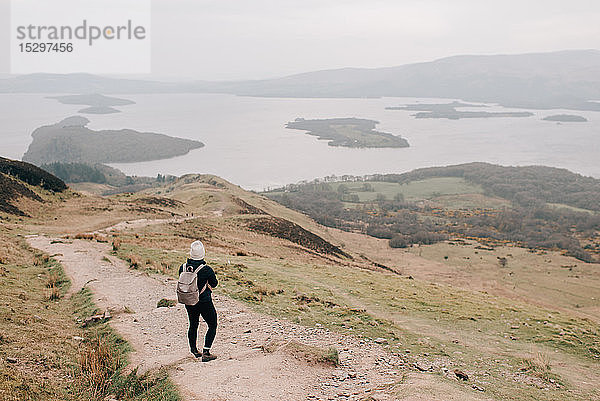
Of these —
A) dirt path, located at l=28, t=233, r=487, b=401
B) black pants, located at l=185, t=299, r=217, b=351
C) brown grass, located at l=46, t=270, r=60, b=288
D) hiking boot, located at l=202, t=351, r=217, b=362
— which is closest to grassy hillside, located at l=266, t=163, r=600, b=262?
brown grass, located at l=46, t=270, r=60, b=288

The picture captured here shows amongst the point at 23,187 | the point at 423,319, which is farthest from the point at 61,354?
the point at 23,187

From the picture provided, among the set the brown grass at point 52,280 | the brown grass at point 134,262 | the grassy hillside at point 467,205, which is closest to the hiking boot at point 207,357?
the brown grass at point 52,280

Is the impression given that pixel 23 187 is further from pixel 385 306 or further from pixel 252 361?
pixel 252 361

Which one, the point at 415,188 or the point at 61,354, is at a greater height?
the point at 61,354

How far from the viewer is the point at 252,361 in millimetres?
Result: 7672

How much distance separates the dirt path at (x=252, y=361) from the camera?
21.5 ft

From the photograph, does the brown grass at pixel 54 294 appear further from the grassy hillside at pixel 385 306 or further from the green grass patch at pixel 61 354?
the grassy hillside at pixel 385 306

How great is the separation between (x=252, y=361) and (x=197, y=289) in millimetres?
1699

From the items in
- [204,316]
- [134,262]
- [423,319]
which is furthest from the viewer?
[134,262]

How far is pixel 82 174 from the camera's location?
129125mm

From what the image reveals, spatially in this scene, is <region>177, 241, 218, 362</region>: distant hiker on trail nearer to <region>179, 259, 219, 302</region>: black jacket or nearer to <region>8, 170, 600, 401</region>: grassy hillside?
<region>179, 259, 219, 302</region>: black jacket

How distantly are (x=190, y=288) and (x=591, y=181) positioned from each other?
170m

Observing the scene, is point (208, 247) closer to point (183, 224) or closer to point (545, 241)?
point (183, 224)

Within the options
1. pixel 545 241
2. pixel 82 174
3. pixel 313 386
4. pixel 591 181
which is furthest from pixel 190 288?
pixel 591 181
